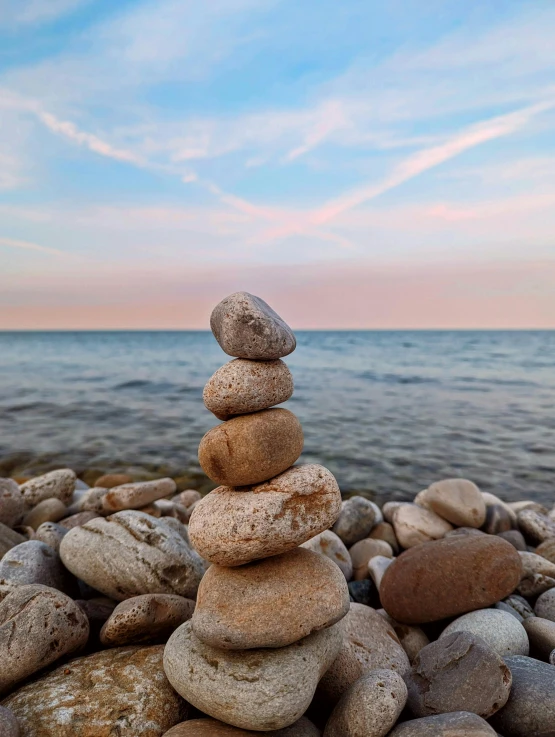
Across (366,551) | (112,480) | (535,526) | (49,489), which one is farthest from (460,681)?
(112,480)

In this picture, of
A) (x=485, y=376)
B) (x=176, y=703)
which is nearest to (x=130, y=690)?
(x=176, y=703)

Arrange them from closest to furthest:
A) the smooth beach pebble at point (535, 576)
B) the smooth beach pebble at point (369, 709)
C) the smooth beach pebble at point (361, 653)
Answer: the smooth beach pebble at point (369, 709)
the smooth beach pebble at point (361, 653)
the smooth beach pebble at point (535, 576)

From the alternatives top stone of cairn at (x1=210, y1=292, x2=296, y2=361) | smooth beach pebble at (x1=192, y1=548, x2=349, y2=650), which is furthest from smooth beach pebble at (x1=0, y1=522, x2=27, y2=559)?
top stone of cairn at (x1=210, y1=292, x2=296, y2=361)

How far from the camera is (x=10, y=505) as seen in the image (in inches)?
251

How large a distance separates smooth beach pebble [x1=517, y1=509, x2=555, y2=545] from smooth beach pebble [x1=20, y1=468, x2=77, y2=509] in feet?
20.9

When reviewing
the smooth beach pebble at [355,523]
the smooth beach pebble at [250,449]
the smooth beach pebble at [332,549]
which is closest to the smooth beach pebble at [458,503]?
the smooth beach pebble at [355,523]

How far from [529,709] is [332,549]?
2.62m

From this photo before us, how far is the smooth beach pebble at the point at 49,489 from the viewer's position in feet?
24.4

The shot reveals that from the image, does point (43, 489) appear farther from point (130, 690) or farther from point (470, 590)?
point (470, 590)

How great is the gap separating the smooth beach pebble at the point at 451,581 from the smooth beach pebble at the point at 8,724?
3.07 m

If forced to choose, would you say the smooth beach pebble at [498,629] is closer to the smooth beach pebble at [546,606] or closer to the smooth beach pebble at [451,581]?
the smooth beach pebble at [451,581]

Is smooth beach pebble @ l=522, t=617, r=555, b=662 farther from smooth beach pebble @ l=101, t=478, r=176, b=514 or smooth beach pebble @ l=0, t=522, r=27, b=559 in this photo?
smooth beach pebble @ l=0, t=522, r=27, b=559

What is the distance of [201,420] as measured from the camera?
1633 cm

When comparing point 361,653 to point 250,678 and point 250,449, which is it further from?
point 250,449
